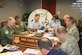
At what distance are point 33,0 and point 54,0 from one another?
3.98 ft

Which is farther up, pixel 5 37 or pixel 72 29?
pixel 72 29

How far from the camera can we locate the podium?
3.31 m

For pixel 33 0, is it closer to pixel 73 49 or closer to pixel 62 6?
pixel 62 6

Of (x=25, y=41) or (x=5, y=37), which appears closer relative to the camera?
(x=25, y=41)

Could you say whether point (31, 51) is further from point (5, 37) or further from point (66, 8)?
point (66, 8)

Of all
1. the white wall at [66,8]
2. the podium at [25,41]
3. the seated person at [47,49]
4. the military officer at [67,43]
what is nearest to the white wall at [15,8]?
the white wall at [66,8]

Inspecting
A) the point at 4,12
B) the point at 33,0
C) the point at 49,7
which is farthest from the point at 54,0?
the point at 4,12

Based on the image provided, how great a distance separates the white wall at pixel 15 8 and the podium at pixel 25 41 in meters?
4.11

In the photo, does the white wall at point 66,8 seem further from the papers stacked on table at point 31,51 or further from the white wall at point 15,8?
the papers stacked on table at point 31,51

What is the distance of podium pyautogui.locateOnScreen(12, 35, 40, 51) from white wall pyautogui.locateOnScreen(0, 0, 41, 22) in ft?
13.5

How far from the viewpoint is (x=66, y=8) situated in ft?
30.1

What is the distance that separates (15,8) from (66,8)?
2506 millimetres

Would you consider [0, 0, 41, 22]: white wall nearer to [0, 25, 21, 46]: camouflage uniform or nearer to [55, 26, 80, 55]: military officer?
[0, 25, 21, 46]: camouflage uniform

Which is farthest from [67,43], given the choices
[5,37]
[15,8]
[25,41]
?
[15,8]
